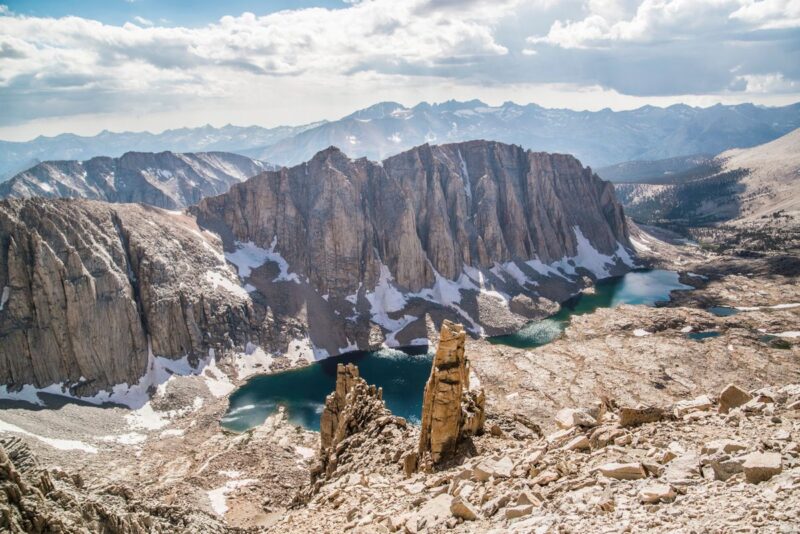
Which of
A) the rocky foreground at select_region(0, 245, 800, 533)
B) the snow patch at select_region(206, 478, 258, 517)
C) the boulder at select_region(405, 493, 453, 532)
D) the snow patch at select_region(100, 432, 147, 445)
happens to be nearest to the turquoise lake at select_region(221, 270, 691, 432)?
the rocky foreground at select_region(0, 245, 800, 533)

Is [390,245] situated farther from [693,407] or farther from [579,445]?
[579,445]

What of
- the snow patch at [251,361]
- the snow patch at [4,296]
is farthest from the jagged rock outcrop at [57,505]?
the snow patch at [4,296]

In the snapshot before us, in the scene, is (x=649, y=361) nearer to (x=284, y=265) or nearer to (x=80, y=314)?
(x=284, y=265)

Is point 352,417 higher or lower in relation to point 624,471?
lower

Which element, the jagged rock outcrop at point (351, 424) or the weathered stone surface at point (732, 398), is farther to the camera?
the jagged rock outcrop at point (351, 424)

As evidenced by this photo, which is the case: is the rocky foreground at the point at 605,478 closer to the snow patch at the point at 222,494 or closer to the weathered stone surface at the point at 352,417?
the weathered stone surface at the point at 352,417

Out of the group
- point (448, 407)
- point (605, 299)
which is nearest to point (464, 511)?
point (448, 407)

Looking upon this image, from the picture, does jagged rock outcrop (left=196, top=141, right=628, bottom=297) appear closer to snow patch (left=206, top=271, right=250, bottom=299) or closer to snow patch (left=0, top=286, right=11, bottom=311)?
snow patch (left=206, top=271, right=250, bottom=299)
